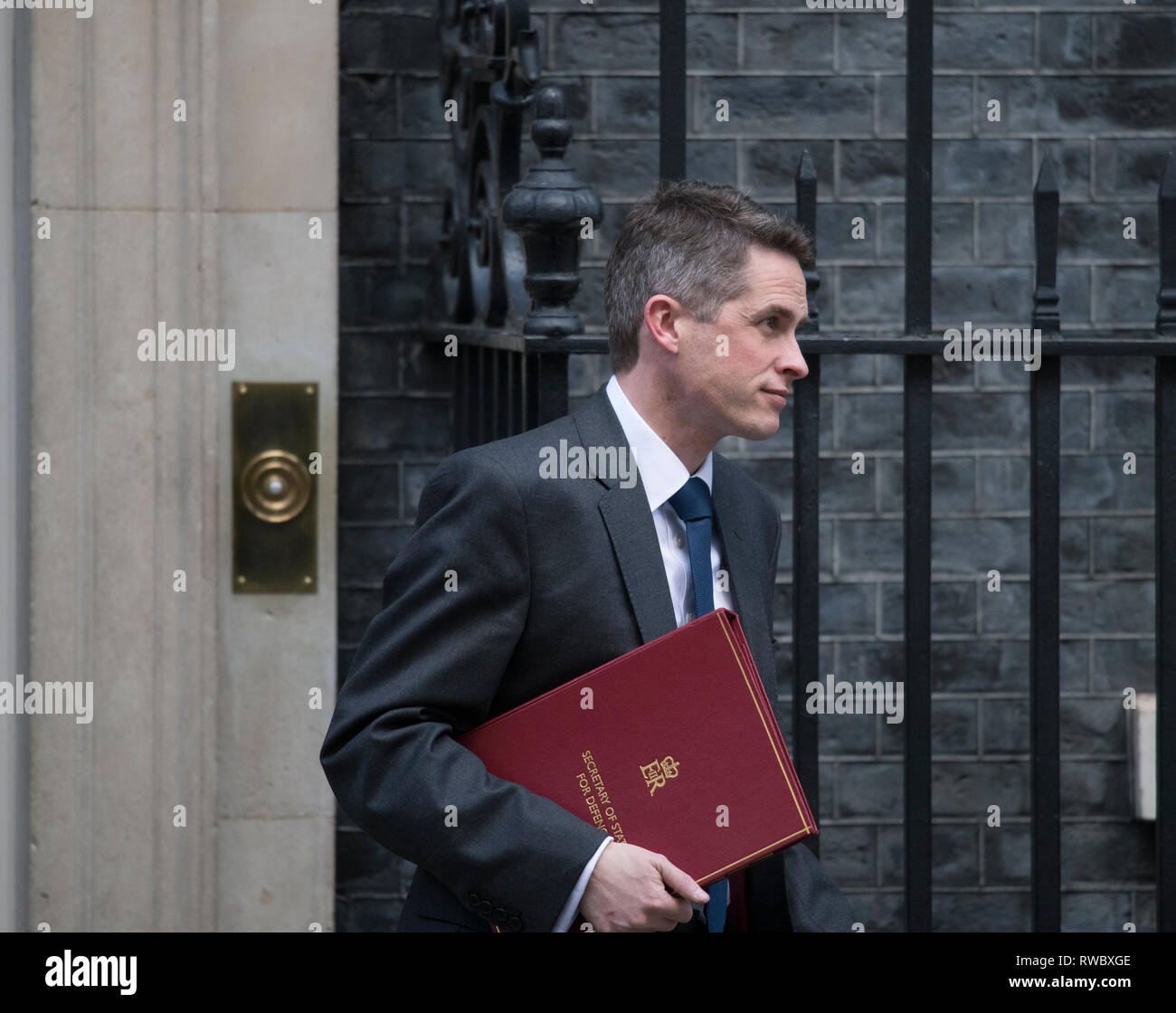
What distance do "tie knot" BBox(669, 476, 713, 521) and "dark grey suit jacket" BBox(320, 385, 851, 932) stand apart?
3.2 inches

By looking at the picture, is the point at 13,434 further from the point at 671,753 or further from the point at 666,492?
the point at 671,753

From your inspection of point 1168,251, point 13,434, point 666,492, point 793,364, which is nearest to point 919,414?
point 1168,251

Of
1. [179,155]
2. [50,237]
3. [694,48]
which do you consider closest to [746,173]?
[694,48]

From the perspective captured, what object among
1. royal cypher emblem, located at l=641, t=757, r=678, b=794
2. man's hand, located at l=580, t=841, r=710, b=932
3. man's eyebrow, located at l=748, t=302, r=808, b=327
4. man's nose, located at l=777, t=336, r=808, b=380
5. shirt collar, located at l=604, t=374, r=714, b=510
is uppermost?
man's eyebrow, located at l=748, t=302, r=808, b=327

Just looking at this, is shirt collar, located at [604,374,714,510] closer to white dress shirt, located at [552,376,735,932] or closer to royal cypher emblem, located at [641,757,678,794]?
white dress shirt, located at [552,376,735,932]

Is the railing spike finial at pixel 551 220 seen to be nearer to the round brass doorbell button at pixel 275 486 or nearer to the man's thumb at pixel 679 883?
the round brass doorbell button at pixel 275 486

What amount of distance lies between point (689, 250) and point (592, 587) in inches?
22.1

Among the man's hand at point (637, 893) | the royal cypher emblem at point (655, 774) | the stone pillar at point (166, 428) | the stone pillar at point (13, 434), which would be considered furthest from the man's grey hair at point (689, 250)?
the stone pillar at point (13, 434)

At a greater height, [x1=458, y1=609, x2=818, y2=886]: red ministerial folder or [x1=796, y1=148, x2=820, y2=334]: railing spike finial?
[x1=796, y1=148, x2=820, y2=334]: railing spike finial

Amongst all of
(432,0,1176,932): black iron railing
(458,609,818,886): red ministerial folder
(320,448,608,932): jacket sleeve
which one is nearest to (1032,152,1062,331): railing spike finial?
(432,0,1176,932): black iron railing

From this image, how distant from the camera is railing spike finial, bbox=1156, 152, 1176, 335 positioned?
2.99m

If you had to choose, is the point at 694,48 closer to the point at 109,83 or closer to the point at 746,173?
the point at 746,173

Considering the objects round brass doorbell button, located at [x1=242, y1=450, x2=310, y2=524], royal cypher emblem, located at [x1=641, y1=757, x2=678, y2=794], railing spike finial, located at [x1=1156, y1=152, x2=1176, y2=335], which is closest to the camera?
royal cypher emblem, located at [x1=641, y1=757, x2=678, y2=794]

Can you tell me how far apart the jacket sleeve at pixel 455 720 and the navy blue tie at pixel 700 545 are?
0.29 meters
